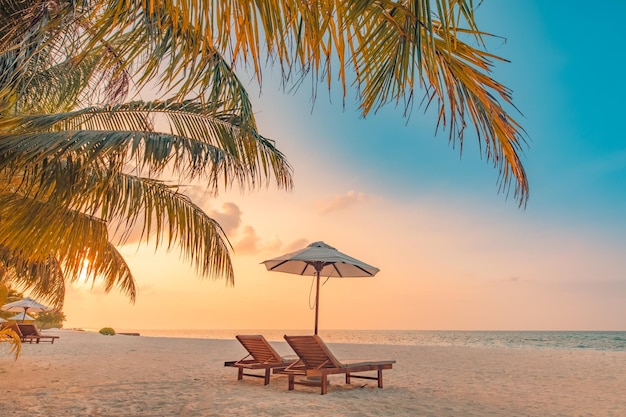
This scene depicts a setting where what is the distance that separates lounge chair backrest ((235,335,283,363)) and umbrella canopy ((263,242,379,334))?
1.02 meters

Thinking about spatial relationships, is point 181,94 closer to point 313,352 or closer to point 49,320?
point 313,352

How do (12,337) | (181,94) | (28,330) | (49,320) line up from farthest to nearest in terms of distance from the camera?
1. (49,320)
2. (28,330)
3. (12,337)
4. (181,94)

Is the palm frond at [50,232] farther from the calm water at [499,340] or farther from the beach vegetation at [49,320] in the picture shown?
the beach vegetation at [49,320]

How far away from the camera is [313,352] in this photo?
646 cm

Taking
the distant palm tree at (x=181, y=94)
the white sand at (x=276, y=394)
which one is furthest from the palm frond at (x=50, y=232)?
the white sand at (x=276, y=394)

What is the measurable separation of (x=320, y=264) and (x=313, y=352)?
7.10ft

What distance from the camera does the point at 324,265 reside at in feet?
28.4

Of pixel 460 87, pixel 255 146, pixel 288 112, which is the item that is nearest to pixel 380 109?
pixel 460 87

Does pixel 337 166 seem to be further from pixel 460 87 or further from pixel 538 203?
pixel 460 87

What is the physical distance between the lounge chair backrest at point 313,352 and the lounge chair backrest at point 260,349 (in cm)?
50

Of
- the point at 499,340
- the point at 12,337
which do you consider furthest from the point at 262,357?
the point at 499,340

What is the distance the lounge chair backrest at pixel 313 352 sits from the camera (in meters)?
6.32

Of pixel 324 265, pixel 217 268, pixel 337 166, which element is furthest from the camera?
pixel 337 166

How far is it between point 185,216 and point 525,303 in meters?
43.0
